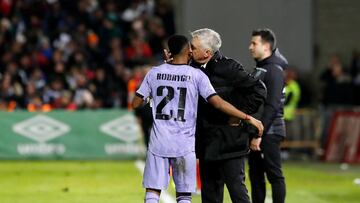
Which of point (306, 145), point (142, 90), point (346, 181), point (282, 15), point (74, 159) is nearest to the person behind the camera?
point (142, 90)

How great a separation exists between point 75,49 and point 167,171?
17.2 m

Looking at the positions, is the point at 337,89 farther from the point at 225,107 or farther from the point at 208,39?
the point at 225,107

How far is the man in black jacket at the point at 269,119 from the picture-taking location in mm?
11586

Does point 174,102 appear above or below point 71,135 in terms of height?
above

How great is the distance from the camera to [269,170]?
11891 mm

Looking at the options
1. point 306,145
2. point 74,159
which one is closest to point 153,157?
point 74,159

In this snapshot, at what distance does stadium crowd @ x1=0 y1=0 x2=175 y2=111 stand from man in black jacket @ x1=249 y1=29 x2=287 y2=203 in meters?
12.6

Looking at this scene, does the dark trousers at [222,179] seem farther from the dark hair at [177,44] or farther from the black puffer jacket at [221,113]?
the dark hair at [177,44]

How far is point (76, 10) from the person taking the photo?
93.5 ft

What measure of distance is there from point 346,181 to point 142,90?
923 centimetres

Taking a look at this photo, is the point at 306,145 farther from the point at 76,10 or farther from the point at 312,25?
the point at 76,10

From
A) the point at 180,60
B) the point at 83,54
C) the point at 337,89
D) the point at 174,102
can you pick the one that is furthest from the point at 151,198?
the point at 83,54

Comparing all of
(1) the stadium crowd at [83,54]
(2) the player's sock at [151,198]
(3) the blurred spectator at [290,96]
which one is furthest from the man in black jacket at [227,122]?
(1) the stadium crowd at [83,54]

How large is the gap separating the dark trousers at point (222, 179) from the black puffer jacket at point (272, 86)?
1118 mm
